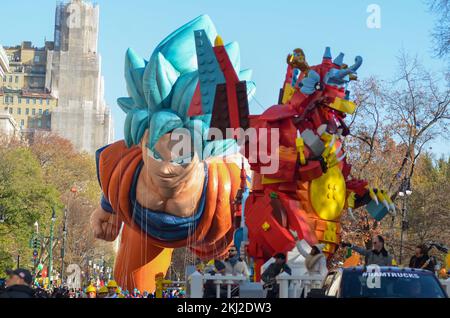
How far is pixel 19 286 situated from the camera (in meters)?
9.39

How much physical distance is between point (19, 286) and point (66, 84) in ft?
359

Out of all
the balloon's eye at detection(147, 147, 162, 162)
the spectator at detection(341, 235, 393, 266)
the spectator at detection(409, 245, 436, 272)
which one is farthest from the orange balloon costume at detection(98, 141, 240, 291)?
the spectator at detection(341, 235, 393, 266)

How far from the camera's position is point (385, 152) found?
113ft

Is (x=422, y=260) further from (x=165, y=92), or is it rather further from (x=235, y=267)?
(x=165, y=92)

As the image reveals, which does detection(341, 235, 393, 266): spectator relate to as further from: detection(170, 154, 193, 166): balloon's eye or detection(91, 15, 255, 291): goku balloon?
detection(170, 154, 193, 166): balloon's eye

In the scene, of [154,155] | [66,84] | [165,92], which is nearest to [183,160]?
[154,155]

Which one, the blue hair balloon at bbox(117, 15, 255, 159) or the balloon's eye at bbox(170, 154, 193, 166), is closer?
the blue hair balloon at bbox(117, 15, 255, 159)

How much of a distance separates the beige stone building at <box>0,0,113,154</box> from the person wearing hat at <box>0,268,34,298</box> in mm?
97613

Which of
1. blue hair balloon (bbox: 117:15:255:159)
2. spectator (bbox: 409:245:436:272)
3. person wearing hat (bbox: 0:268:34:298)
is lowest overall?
person wearing hat (bbox: 0:268:34:298)

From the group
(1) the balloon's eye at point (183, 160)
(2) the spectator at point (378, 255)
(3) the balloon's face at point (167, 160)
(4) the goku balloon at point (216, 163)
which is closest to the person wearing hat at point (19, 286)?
(2) the spectator at point (378, 255)

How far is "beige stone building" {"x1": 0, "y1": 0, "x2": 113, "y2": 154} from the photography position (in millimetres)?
113375
